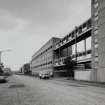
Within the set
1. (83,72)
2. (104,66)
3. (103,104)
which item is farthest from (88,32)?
(103,104)

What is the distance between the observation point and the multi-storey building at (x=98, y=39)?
3466 cm

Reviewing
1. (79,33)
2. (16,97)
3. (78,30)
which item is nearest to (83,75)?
(79,33)

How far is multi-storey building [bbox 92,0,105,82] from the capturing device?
34.7m

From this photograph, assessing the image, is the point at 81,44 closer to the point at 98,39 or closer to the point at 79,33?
the point at 79,33

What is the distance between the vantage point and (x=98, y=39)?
120ft

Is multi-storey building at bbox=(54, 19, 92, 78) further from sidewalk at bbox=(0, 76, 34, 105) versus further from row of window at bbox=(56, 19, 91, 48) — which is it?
sidewalk at bbox=(0, 76, 34, 105)

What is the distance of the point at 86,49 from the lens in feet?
158

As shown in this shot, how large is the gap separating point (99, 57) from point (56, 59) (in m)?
41.0

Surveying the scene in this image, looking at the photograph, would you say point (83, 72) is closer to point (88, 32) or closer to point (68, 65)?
point (68, 65)

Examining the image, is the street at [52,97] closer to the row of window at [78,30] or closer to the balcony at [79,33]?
the balcony at [79,33]

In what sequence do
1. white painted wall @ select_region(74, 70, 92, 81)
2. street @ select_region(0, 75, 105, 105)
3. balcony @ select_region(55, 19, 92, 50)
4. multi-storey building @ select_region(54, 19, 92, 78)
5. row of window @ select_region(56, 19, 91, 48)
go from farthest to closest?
multi-storey building @ select_region(54, 19, 92, 78), row of window @ select_region(56, 19, 91, 48), balcony @ select_region(55, 19, 92, 50), white painted wall @ select_region(74, 70, 92, 81), street @ select_region(0, 75, 105, 105)

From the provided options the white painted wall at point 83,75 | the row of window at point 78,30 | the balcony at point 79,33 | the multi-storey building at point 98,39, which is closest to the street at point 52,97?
the multi-storey building at point 98,39

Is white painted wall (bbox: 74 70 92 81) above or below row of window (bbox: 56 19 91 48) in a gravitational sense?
below

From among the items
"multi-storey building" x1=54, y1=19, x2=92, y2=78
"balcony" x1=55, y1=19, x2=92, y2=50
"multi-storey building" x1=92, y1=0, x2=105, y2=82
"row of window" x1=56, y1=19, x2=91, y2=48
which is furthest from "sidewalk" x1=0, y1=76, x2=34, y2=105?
"row of window" x1=56, y1=19, x2=91, y2=48
